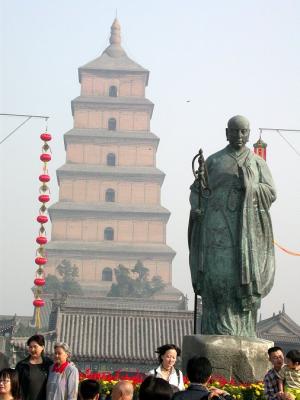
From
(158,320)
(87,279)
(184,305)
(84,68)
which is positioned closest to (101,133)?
(84,68)

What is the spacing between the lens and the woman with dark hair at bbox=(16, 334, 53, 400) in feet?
25.3

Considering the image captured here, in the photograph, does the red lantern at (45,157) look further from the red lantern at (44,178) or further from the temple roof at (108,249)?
the temple roof at (108,249)

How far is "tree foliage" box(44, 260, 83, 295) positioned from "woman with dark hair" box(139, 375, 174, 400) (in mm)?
55975

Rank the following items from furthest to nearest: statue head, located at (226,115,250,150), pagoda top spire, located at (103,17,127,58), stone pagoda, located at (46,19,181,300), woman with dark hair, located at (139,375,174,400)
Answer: pagoda top spire, located at (103,17,127,58) → stone pagoda, located at (46,19,181,300) → statue head, located at (226,115,250,150) → woman with dark hair, located at (139,375,174,400)

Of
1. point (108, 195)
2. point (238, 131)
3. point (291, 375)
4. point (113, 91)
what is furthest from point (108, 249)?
point (291, 375)

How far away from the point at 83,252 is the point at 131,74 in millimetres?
12793

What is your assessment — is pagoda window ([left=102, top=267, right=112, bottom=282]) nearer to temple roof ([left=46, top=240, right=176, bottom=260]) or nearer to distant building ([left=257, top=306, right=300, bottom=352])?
temple roof ([left=46, top=240, right=176, bottom=260])

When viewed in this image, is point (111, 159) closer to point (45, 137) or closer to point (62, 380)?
point (45, 137)

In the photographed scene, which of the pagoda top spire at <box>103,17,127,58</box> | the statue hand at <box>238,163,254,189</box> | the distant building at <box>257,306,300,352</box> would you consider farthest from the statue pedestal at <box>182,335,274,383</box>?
the pagoda top spire at <box>103,17,127,58</box>

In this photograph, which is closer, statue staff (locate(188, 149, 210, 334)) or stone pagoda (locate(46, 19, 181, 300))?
statue staff (locate(188, 149, 210, 334))

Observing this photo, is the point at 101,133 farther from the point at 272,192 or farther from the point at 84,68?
the point at 272,192

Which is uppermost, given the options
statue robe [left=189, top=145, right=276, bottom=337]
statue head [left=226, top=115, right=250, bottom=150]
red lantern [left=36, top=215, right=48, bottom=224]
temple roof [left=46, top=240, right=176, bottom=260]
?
temple roof [left=46, top=240, right=176, bottom=260]

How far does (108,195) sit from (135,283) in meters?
7.03

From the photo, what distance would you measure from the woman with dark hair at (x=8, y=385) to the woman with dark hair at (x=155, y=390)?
1480 millimetres
